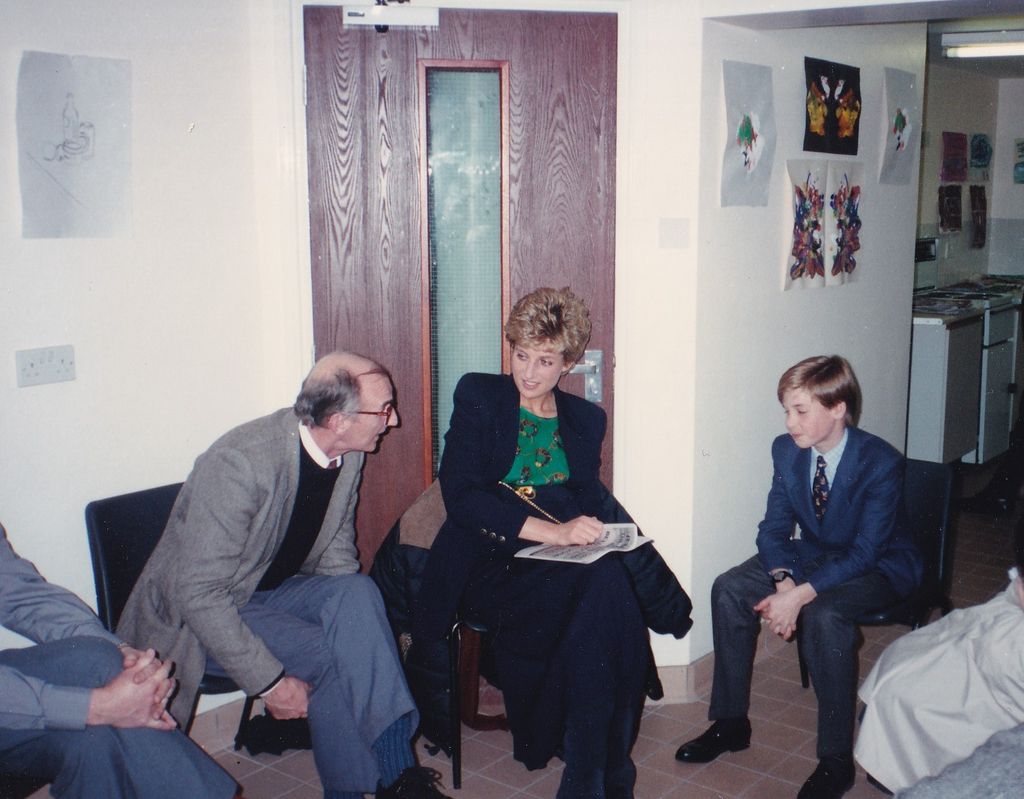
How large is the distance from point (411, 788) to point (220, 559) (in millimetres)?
719

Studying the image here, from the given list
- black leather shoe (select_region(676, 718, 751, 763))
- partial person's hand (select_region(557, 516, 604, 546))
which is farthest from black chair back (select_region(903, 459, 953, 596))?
partial person's hand (select_region(557, 516, 604, 546))

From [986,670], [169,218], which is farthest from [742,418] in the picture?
[169,218]

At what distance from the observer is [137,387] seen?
2701mm

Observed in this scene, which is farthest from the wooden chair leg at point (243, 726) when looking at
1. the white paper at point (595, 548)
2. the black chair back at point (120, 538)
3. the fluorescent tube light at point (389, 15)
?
the fluorescent tube light at point (389, 15)

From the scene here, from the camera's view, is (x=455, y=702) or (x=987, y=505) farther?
(x=987, y=505)

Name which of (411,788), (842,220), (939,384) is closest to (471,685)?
(411,788)

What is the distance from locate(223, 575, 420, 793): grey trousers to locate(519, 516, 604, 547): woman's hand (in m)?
0.44

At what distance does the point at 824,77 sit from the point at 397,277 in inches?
63.1

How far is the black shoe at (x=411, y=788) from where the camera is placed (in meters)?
2.49

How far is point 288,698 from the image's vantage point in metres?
2.38

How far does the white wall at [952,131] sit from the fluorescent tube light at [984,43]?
2.45 ft

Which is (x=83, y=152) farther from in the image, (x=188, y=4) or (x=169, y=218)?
(x=188, y=4)

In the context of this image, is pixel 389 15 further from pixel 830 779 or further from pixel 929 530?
pixel 830 779

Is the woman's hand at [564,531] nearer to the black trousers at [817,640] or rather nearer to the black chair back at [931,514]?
the black trousers at [817,640]
